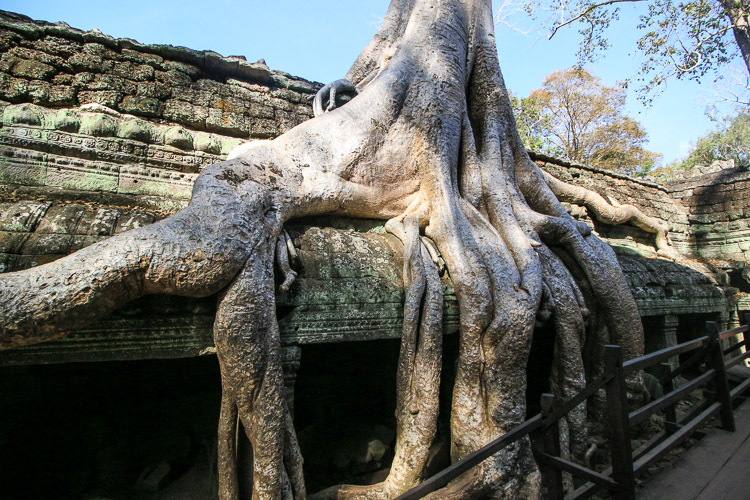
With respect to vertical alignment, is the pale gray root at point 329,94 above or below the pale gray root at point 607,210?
above

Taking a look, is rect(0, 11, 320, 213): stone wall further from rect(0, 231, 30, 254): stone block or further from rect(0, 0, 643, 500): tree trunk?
rect(0, 0, 643, 500): tree trunk

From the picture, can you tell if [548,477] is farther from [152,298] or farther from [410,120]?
[410,120]

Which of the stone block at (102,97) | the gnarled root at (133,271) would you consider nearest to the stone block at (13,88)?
the stone block at (102,97)

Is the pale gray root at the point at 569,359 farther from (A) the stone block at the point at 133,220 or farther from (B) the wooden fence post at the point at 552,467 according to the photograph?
(A) the stone block at the point at 133,220

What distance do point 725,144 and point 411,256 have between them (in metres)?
27.2

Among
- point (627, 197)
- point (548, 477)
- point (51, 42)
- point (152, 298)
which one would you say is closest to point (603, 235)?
point (627, 197)

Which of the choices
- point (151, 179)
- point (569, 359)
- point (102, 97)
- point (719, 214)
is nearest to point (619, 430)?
point (569, 359)

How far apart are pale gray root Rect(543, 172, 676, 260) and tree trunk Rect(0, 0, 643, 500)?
1364mm

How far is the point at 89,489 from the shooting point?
2.47m

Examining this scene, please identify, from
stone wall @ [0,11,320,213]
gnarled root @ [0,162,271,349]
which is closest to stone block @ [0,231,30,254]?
gnarled root @ [0,162,271,349]

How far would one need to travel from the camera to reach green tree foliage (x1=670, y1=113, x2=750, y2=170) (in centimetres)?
2144

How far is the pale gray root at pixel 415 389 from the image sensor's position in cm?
221

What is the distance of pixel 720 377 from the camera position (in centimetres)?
300

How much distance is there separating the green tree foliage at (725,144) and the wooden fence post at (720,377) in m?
24.2
